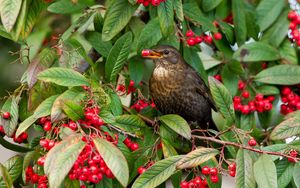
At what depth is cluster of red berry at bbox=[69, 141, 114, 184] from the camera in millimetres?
2393

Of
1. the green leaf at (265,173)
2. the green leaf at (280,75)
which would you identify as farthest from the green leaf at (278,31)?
the green leaf at (265,173)

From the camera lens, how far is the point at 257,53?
3635mm

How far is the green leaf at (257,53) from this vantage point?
3.63 m

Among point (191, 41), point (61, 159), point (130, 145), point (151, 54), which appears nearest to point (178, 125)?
point (130, 145)

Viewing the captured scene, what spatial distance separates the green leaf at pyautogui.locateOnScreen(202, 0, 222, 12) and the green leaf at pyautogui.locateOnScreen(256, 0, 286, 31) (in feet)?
1.14

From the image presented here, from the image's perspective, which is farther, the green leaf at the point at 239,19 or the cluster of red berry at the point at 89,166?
the green leaf at the point at 239,19

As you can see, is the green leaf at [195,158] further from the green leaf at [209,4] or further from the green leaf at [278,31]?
the green leaf at [278,31]

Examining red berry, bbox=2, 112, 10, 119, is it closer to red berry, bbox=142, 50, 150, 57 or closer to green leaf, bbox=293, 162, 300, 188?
red berry, bbox=142, 50, 150, 57

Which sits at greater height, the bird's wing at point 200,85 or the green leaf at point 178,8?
the green leaf at point 178,8

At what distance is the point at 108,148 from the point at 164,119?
692 mm

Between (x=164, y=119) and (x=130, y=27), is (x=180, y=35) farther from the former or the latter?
(x=164, y=119)

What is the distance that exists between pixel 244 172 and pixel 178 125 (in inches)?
16.4

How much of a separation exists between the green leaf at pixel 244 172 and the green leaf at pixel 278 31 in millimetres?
1282

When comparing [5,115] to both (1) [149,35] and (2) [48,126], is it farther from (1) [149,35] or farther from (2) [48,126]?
(1) [149,35]
